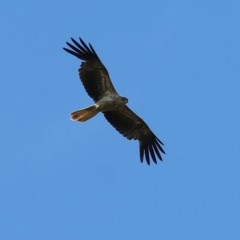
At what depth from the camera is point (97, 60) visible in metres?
25.1

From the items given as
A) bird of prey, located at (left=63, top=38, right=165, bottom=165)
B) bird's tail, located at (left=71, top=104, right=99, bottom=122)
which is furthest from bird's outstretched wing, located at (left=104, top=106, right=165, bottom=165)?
bird's tail, located at (left=71, top=104, right=99, bottom=122)

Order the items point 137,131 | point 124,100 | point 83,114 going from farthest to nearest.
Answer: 1. point 137,131
2. point 124,100
3. point 83,114

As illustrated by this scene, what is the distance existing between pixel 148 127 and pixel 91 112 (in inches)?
125

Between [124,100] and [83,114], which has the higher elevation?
[124,100]

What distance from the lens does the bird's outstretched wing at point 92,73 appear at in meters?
24.9

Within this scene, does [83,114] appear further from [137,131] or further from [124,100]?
[137,131]

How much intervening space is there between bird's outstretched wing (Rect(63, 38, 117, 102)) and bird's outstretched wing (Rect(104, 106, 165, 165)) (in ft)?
3.82

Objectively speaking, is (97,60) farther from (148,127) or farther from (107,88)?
(148,127)

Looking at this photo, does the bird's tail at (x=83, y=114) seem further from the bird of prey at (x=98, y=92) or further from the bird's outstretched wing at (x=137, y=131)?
the bird's outstretched wing at (x=137, y=131)

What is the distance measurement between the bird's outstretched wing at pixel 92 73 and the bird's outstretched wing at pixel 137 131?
3.82 feet

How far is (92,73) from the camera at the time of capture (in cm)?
2497

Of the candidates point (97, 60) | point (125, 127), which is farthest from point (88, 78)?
point (125, 127)

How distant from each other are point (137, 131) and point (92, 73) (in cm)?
270

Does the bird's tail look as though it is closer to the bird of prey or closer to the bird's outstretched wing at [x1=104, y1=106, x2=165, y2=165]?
the bird of prey
